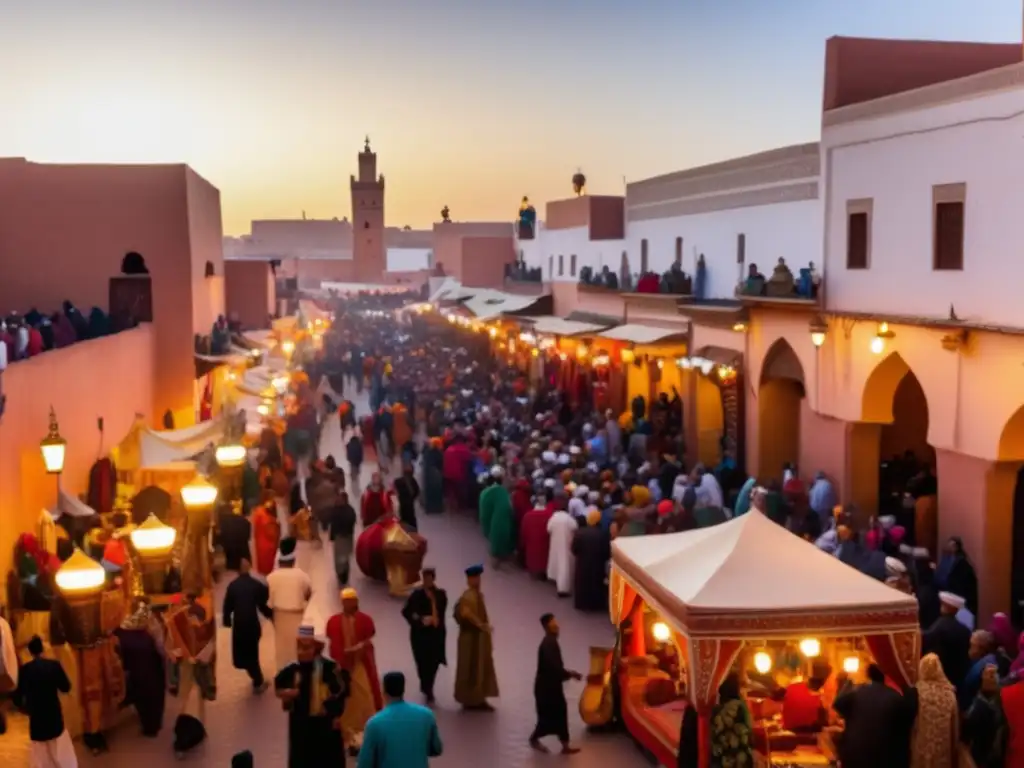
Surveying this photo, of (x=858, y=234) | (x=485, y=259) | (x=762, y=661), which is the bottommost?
(x=762, y=661)

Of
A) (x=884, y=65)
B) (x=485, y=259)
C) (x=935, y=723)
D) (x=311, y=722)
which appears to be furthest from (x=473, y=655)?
(x=485, y=259)

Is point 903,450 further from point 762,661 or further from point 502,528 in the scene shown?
point 762,661

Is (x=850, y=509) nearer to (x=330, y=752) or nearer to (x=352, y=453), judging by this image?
(x=330, y=752)

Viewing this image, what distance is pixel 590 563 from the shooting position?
1380 centimetres

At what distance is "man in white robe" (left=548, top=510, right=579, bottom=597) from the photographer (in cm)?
1454

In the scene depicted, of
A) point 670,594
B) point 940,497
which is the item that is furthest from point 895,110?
point 670,594

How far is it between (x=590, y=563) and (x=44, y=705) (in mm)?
6469

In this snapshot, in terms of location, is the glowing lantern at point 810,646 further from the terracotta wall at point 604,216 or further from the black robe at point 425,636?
the terracotta wall at point 604,216

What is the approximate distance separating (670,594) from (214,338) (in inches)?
638

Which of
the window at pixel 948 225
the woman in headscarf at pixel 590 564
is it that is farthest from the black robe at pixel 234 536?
the window at pixel 948 225

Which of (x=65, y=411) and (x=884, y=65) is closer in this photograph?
(x=65, y=411)

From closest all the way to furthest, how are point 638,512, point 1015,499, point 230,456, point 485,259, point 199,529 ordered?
point 1015,499 → point 199,529 → point 638,512 → point 230,456 → point 485,259

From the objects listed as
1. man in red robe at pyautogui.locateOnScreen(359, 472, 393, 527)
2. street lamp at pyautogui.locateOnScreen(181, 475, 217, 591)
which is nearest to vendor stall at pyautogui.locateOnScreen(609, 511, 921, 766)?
street lamp at pyautogui.locateOnScreen(181, 475, 217, 591)

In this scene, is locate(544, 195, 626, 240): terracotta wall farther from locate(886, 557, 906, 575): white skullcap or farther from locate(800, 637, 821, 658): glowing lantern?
locate(800, 637, 821, 658): glowing lantern
